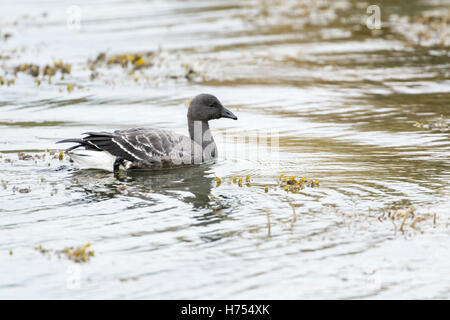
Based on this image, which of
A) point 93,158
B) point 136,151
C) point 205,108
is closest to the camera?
point 93,158

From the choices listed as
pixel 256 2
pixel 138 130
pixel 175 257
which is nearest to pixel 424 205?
pixel 175 257

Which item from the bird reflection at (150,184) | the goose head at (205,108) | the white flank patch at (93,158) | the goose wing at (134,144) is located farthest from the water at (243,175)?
the goose head at (205,108)

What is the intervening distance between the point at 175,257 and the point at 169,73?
39.1ft

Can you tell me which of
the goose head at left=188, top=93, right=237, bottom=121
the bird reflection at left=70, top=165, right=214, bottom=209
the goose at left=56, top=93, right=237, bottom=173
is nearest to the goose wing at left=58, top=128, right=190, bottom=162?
the goose at left=56, top=93, right=237, bottom=173

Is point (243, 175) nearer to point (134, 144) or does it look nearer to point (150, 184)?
point (150, 184)

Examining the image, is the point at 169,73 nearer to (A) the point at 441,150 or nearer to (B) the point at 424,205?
(A) the point at 441,150

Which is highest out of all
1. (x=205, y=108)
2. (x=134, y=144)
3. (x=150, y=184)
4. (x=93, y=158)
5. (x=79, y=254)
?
(x=205, y=108)

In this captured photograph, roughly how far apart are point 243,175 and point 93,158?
2.39 m

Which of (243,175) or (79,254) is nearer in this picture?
(79,254)

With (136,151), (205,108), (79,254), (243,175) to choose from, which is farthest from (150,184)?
(79,254)

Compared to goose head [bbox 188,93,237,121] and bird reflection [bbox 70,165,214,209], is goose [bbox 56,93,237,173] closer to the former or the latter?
bird reflection [bbox 70,165,214,209]

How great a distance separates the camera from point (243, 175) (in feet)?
37.1

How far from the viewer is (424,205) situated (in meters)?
9.63

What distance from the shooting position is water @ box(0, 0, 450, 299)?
761 cm
